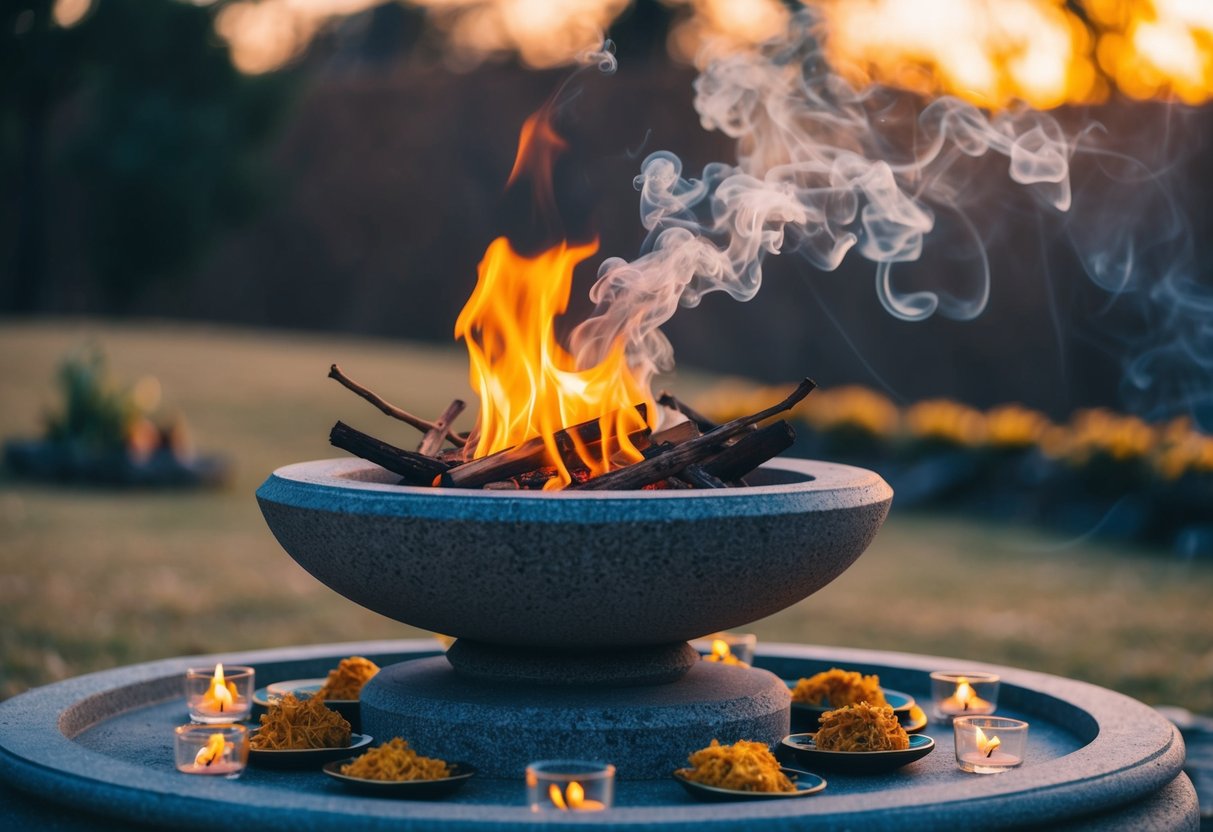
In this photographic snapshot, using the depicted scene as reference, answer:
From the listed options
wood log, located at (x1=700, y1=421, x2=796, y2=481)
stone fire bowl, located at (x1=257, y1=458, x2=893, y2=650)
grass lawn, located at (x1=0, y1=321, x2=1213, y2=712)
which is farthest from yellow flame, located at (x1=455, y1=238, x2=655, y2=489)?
grass lawn, located at (x1=0, y1=321, x2=1213, y2=712)

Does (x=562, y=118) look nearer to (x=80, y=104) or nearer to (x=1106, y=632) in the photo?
(x=80, y=104)

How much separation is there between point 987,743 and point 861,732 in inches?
12.3

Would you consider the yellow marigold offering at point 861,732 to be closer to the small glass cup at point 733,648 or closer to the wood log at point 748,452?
the wood log at point 748,452

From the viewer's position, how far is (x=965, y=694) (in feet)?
13.1

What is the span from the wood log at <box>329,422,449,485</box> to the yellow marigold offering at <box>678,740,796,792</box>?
3.61ft

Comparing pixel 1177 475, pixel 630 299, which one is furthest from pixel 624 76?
pixel 630 299

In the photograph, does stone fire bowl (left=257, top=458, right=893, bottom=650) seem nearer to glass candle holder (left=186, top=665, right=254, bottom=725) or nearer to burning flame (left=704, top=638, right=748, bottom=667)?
glass candle holder (left=186, top=665, right=254, bottom=725)

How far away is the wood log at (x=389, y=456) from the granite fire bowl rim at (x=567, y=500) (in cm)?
19

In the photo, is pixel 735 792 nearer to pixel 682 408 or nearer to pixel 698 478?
pixel 698 478

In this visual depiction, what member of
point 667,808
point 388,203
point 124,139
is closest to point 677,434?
point 667,808

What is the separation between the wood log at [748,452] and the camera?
3629mm

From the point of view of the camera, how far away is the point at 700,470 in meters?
3.71

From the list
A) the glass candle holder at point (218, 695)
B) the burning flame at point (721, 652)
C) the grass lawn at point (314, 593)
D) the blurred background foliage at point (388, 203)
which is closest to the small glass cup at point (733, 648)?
the burning flame at point (721, 652)

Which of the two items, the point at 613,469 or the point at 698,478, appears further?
the point at 613,469
